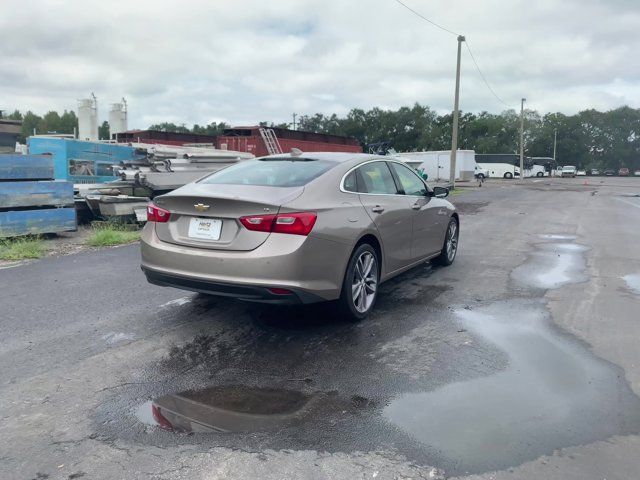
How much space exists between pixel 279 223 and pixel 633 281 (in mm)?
5152

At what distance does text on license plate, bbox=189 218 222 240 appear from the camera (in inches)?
176

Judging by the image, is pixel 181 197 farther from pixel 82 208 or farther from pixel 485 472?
pixel 82 208

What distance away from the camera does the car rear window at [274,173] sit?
4941 mm

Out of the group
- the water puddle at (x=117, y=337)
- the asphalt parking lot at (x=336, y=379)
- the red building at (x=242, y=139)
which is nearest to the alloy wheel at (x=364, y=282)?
the asphalt parking lot at (x=336, y=379)

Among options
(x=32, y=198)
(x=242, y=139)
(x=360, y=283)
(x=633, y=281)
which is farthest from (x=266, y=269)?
(x=242, y=139)

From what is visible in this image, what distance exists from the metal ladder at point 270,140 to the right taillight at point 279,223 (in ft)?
95.0

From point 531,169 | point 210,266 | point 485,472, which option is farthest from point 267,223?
point 531,169

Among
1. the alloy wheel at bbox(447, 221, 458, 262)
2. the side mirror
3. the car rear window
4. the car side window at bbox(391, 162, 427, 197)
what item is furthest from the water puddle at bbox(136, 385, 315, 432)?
the alloy wheel at bbox(447, 221, 458, 262)

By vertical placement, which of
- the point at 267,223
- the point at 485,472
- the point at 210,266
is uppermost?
the point at 267,223

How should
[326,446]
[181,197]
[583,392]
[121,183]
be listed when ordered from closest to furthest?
1. [326,446]
2. [583,392]
3. [181,197]
4. [121,183]

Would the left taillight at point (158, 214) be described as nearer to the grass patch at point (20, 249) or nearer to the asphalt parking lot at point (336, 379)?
the asphalt parking lot at point (336, 379)

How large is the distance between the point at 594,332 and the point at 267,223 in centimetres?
310

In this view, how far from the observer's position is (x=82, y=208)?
11789 mm

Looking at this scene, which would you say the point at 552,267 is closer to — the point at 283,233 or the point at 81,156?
the point at 283,233
